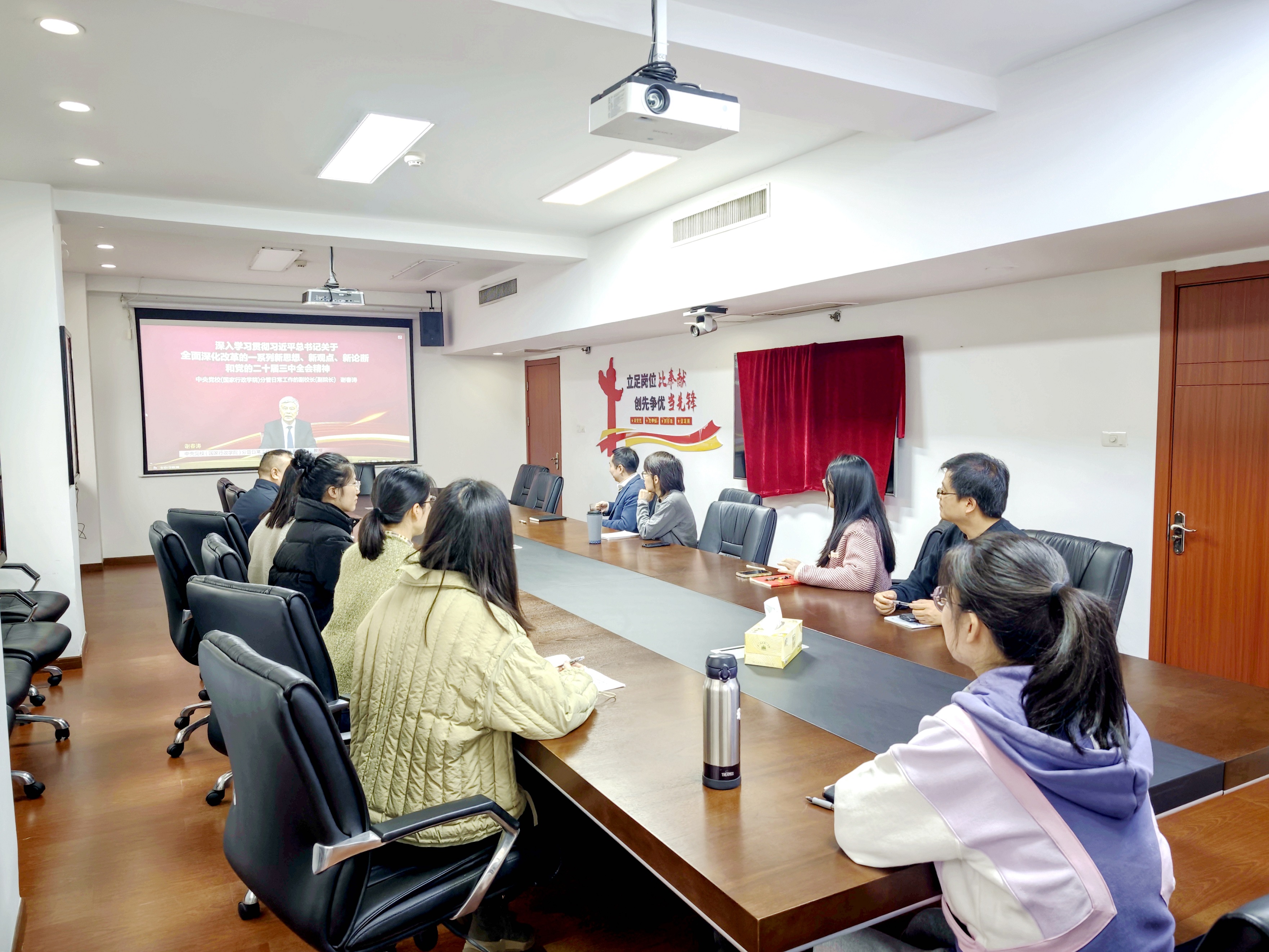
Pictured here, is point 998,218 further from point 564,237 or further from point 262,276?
point 262,276

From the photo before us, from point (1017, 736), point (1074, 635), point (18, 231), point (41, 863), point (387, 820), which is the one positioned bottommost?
point (41, 863)

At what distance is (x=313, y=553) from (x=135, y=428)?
20.7 ft

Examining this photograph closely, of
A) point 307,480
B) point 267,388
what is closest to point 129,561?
point 267,388

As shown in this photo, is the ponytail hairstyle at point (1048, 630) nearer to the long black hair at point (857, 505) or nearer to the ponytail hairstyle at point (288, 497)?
the long black hair at point (857, 505)

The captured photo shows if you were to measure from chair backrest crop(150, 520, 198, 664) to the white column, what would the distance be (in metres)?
1.61

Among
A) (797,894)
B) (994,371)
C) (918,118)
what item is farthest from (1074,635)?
(994,371)

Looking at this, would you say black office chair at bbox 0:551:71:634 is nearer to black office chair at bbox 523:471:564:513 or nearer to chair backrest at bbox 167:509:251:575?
chair backrest at bbox 167:509:251:575

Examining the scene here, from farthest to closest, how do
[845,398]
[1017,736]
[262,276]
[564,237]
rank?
[262,276], [564,237], [845,398], [1017,736]

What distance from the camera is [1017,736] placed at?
1074 millimetres

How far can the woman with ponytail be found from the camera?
246 cm

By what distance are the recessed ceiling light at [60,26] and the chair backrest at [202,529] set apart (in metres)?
1.97

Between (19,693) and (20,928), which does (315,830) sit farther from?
(19,693)

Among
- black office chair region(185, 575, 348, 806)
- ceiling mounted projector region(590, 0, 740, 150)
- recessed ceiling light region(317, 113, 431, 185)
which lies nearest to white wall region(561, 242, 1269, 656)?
ceiling mounted projector region(590, 0, 740, 150)

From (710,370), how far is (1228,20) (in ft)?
13.7
